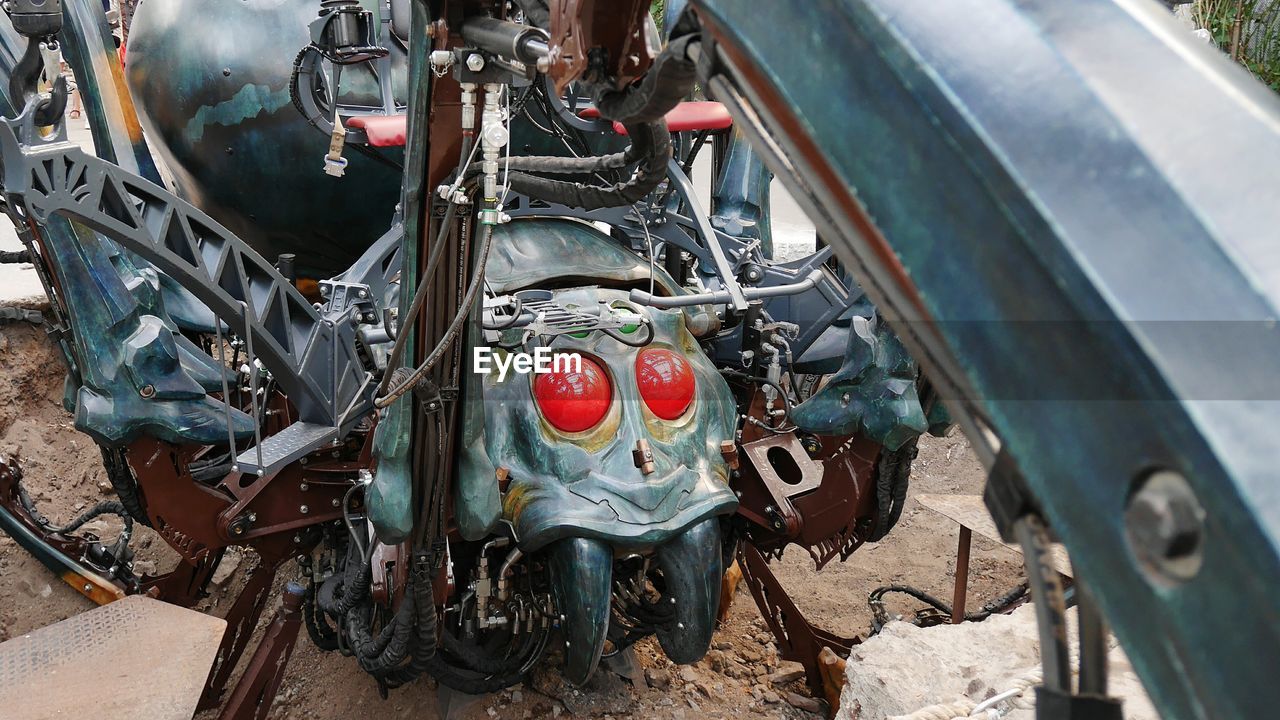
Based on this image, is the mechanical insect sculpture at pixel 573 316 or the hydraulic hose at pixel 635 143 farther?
the hydraulic hose at pixel 635 143

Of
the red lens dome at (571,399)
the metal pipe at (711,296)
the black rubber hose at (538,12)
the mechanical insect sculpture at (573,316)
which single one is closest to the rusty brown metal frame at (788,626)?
the mechanical insect sculpture at (573,316)

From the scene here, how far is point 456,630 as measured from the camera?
4.00 m

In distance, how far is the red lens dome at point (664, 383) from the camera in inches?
147

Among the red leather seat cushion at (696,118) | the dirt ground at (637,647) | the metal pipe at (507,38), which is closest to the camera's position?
the metal pipe at (507,38)

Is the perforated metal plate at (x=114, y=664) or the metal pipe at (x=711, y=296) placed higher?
the metal pipe at (x=711, y=296)

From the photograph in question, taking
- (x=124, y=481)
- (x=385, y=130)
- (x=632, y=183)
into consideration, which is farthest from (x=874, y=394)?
(x=124, y=481)

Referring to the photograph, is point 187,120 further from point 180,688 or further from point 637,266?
point 180,688

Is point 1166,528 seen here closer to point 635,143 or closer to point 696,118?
point 635,143

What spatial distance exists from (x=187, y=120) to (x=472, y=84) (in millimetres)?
3620

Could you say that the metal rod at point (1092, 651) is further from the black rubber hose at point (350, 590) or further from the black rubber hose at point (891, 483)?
the black rubber hose at point (891, 483)

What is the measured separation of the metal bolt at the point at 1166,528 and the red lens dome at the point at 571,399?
2981mm

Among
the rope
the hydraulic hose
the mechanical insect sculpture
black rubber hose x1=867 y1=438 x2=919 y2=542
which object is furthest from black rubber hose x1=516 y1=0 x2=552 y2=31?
black rubber hose x1=867 y1=438 x2=919 y2=542

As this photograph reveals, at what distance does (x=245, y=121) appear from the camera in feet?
16.6

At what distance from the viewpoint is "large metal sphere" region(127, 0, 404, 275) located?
16.5 ft
